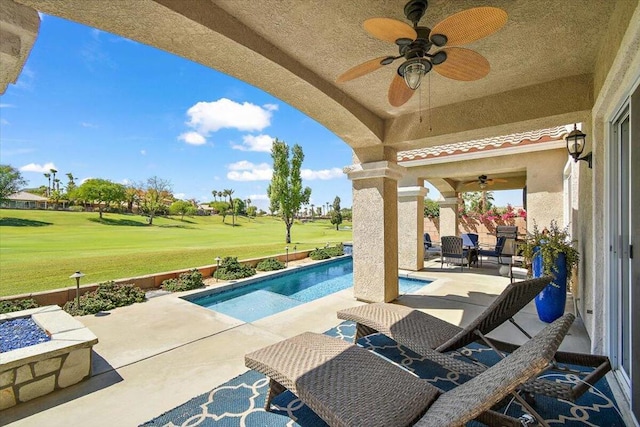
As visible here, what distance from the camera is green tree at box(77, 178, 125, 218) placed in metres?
32.8

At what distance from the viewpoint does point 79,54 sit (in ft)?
74.6

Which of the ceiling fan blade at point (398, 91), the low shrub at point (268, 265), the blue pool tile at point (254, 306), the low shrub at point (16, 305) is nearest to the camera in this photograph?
the ceiling fan blade at point (398, 91)

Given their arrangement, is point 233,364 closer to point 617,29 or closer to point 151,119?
point 617,29

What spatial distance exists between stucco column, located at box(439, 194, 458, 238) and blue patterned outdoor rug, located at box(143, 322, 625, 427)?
9.72 meters

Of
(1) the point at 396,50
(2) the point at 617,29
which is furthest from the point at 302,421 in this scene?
(2) the point at 617,29

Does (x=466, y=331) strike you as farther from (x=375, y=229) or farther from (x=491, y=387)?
(x=375, y=229)

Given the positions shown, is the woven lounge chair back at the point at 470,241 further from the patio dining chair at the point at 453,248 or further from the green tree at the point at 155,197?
the green tree at the point at 155,197

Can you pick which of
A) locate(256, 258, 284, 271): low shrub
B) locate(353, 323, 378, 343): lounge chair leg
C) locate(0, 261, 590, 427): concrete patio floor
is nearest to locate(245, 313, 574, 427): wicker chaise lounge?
locate(353, 323, 378, 343): lounge chair leg

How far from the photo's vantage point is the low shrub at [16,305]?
510 centimetres

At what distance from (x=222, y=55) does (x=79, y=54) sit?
2902cm

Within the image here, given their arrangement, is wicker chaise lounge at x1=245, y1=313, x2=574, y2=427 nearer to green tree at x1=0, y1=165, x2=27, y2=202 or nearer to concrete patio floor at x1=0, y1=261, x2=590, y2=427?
concrete patio floor at x1=0, y1=261, x2=590, y2=427

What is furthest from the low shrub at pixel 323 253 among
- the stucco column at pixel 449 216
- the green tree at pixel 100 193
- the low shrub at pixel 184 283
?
the green tree at pixel 100 193

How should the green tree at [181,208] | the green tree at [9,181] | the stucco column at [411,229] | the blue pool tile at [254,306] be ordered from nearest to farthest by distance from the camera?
the blue pool tile at [254,306] < the stucco column at [411,229] < the green tree at [9,181] < the green tree at [181,208]

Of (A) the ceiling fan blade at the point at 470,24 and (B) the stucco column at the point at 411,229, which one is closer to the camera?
(A) the ceiling fan blade at the point at 470,24
